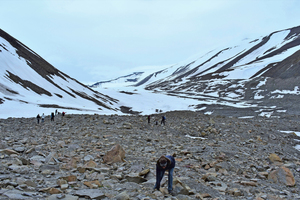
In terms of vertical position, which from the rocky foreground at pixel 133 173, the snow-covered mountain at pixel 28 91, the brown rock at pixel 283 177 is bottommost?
the brown rock at pixel 283 177

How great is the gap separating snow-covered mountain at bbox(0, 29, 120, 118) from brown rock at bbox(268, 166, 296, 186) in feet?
118

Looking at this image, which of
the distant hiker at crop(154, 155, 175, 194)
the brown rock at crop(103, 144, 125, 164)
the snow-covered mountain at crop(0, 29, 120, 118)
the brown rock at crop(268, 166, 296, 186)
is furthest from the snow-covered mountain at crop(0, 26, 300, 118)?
the brown rock at crop(268, 166, 296, 186)

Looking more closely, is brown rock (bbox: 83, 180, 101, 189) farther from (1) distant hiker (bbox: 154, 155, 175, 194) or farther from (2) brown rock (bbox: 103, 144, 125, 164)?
(2) brown rock (bbox: 103, 144, 125, 164)

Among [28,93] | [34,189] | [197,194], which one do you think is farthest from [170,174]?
[28,93]

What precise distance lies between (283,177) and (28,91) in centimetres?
5593

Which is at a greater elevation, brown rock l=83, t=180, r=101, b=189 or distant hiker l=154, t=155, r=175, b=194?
distant hiker l=154, t=155, r=175, b=194

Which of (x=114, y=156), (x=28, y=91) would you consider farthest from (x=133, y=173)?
(x=28, y=91)

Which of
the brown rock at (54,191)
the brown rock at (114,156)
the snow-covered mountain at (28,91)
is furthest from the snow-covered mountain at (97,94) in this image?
the brown rock at (54,191)

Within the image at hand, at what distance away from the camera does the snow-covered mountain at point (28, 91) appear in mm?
40812

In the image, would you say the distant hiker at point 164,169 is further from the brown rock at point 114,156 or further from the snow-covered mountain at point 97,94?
the snow-covered mountain at point 97,94

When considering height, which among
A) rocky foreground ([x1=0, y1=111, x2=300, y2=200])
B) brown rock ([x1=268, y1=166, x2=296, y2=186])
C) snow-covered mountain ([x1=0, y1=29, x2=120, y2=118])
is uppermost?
snow-covered mountain ([x1=0, y1=29, x2=120, y2=118])

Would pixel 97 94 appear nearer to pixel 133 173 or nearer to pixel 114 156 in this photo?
pixel 114 156

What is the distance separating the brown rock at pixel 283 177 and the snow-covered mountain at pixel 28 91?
118 ft

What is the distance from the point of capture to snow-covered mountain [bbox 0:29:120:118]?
40.8 meters
